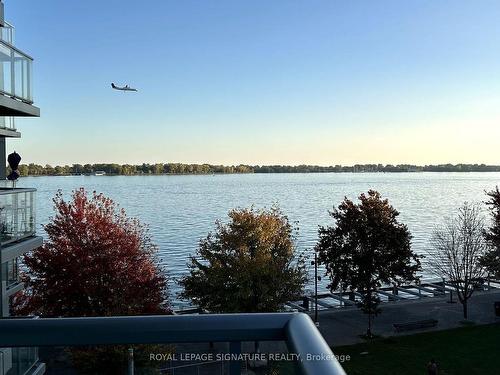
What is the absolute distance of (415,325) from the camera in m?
27.8

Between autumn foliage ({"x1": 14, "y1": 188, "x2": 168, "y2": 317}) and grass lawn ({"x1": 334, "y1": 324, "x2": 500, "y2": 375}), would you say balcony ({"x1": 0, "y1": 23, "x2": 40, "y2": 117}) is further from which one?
grass lawn ({"x1": 334, "y1": 324, "x2": 500, "y2": 375})

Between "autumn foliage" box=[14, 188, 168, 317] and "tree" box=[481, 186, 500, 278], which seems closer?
"autumn foliage" box=[14, 188, 168, 317]

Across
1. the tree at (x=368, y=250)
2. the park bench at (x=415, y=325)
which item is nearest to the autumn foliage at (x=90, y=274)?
the tree at (x=368, y=250)

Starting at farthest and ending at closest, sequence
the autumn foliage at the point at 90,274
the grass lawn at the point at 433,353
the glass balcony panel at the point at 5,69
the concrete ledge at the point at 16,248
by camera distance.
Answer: the grass lawn at the point at 433,353 < the autumn foliage at the point at 90,274 < the concrete ledge at the point at 16,248 < the glass balcony panel at the point at 5,69

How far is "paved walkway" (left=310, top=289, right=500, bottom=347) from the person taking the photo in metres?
27.6

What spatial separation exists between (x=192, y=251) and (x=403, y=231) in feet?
101

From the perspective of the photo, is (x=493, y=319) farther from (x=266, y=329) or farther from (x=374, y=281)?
(x=266, y=329)

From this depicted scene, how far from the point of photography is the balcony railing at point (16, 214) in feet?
40.2

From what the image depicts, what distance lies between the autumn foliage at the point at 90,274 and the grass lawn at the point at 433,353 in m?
8.33

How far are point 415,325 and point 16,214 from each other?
21.8m

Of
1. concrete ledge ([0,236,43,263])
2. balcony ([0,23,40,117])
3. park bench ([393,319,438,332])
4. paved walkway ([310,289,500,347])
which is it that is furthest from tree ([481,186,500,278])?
balcony ([0,23,40,117])

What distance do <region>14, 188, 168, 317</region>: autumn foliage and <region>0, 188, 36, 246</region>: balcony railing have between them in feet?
16.4

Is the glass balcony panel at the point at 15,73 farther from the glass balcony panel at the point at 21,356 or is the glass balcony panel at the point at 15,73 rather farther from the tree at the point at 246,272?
the tree at the point at 246,272

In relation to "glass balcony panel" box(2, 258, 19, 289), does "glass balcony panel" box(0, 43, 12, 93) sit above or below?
above
